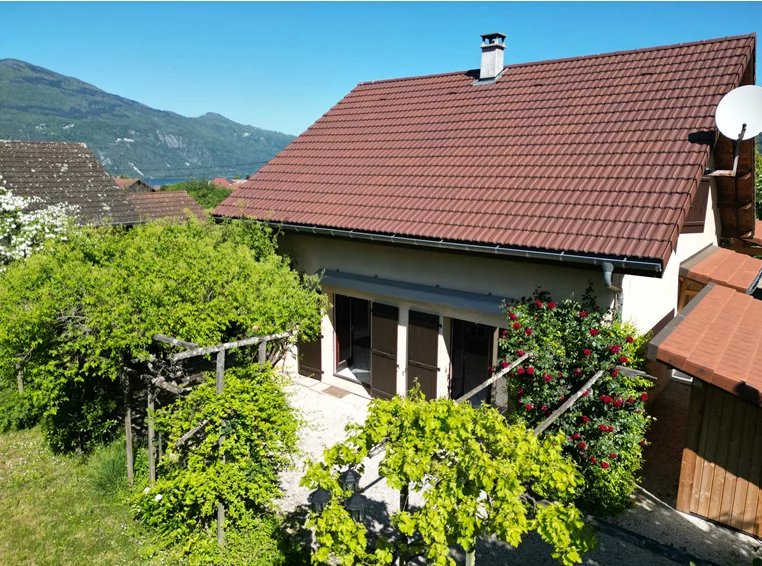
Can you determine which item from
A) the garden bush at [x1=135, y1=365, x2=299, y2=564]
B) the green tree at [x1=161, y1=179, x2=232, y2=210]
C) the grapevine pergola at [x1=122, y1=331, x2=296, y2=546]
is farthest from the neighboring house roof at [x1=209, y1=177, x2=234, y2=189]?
the garden bush at [x1=135, y1=365, x2=299, y2=564]

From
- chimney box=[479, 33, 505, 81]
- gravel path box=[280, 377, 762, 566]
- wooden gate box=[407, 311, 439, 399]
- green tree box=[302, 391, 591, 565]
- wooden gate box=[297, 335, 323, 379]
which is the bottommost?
gravel path box=[280, 377, 762, 566]

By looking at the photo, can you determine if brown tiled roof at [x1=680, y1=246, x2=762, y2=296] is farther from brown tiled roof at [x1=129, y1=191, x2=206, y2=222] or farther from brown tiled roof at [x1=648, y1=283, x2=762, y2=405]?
brown tiled roof at [x1=129, y1=191, x2=206, y2=222]

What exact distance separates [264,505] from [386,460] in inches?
144

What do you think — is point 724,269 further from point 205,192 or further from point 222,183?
point 222,183

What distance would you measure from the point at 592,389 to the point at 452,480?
3.93 meters

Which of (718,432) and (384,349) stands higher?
(718,432)

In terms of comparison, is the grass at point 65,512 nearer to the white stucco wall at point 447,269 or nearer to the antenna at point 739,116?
the white stucco wall at point 447,269

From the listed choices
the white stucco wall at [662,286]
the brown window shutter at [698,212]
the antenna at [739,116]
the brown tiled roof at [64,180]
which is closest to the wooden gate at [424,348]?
the white stucco wall at [662,286]

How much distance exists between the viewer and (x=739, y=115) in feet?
24.5

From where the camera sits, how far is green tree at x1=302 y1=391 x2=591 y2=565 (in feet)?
11.3

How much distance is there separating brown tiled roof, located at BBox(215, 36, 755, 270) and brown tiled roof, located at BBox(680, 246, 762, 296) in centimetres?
312

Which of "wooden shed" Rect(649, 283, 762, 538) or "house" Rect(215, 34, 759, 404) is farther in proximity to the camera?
"house" Rect(215, 34, 759, 404)

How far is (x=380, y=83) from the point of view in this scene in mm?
14180

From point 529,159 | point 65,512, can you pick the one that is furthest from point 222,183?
point 65,512
